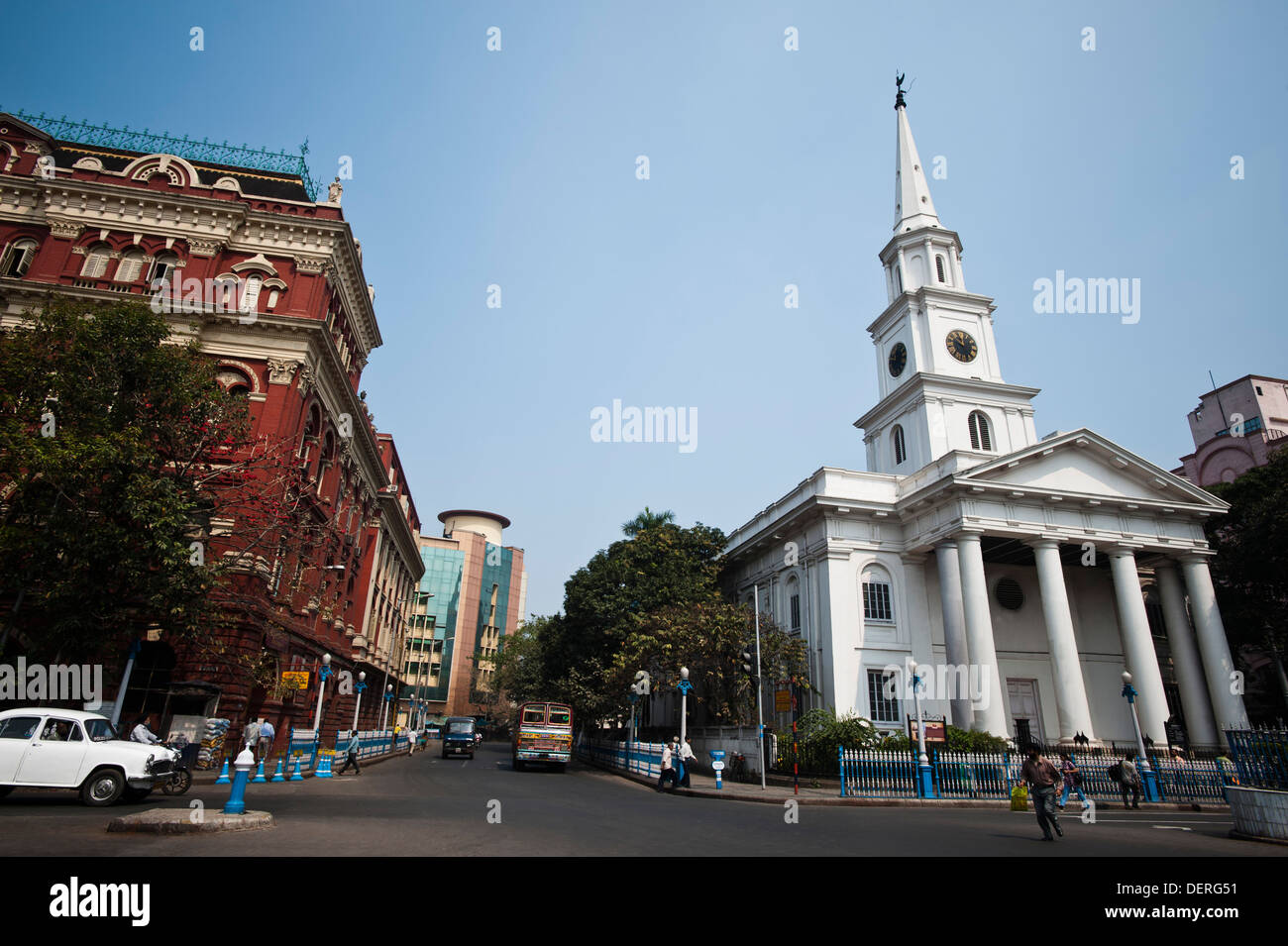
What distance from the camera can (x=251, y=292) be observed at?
27906 millimetres

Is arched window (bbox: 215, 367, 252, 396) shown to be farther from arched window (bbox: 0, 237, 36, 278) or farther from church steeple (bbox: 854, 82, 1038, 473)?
church steeple (bbox: 854, 82, 1038, 473)

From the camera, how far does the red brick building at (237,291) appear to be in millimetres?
22266

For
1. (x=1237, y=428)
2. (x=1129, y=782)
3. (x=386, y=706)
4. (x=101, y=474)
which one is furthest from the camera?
(x=386, y=706)

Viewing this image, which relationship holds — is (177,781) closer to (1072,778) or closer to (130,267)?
(1072,778)

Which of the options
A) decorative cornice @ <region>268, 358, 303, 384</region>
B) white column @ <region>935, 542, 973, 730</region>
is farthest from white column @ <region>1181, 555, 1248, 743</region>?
decorative cornice @ <region>268, 358, 303, 384</region>

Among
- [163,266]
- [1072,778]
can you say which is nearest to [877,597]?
[1072,778]

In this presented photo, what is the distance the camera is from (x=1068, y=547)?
31797 mm

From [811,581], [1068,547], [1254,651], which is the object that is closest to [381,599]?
[811,581]

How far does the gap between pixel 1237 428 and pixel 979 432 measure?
27.8 m

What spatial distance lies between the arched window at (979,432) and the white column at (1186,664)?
9382 mm

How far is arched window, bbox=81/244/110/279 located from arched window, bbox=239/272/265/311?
5.42m

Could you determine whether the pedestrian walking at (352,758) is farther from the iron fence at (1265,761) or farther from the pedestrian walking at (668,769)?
the iron fence at (1265,761)
